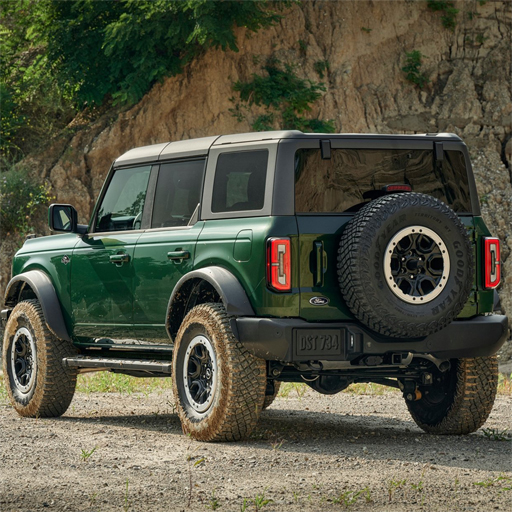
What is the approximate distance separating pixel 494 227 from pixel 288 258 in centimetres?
1790

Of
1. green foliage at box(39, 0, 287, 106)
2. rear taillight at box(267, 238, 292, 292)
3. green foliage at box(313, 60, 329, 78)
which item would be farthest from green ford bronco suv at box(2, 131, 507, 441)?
green foliage at box(313, 60, 329, 78)

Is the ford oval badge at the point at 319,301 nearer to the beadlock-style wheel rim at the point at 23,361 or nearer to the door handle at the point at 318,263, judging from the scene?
the door handle at the point at 318,263

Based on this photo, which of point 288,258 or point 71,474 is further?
point 288,258

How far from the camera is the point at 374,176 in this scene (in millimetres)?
7496

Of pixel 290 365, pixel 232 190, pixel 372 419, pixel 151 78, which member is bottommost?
pixel 372 419

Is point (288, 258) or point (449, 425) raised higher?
point (288, 258)

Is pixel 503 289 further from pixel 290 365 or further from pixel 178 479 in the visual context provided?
pixel 178 479

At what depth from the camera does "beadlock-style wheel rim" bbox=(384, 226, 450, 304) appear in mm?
6906

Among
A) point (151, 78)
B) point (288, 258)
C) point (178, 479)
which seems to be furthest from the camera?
point (151, 78)

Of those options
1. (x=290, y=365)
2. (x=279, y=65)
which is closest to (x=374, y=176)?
(x=290, y=365)

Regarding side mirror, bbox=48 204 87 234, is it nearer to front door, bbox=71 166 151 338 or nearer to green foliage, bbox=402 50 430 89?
front door, bbox=71 166 151 338

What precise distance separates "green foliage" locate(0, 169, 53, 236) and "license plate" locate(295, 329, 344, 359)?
15.7 meters

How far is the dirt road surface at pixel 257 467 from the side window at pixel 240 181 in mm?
1737

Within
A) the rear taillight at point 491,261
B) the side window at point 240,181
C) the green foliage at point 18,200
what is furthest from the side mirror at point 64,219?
the green foliage at point 18,200
